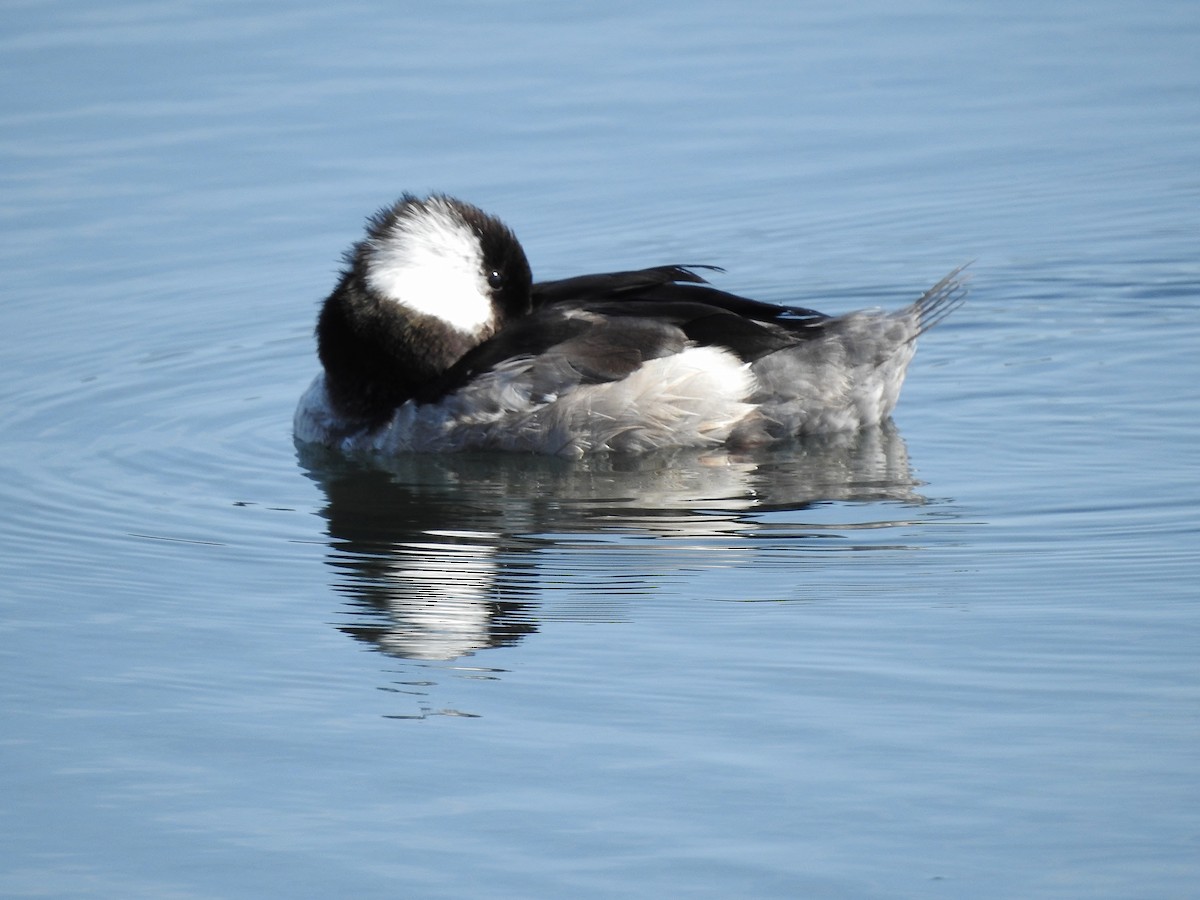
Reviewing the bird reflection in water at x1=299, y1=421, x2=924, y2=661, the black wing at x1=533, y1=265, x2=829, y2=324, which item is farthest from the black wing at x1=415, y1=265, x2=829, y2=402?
the bird reflection in water at x1=299, y1=421, x2=924, y2=661

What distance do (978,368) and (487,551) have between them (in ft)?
11.9

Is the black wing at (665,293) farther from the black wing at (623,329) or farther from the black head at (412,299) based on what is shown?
the black head at (412,299)

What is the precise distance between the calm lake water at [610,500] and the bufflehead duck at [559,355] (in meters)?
0.21

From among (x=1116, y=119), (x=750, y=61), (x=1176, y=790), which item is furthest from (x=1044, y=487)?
(x=750, y=61)

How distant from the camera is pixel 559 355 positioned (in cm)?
977

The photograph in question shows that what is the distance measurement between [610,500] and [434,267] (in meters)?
1.71

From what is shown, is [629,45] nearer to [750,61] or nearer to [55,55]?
[750,61]

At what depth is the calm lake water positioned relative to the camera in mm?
5820

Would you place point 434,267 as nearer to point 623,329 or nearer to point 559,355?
point 559,355

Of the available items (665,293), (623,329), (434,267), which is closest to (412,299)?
(434,267)

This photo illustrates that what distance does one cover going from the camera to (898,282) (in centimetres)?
1236

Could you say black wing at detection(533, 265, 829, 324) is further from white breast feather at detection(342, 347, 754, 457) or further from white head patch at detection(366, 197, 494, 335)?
white head patch at detection(366, 197, 494, 335)

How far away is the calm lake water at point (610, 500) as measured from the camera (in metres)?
5.82

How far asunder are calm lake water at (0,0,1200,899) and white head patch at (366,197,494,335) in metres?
0.78
